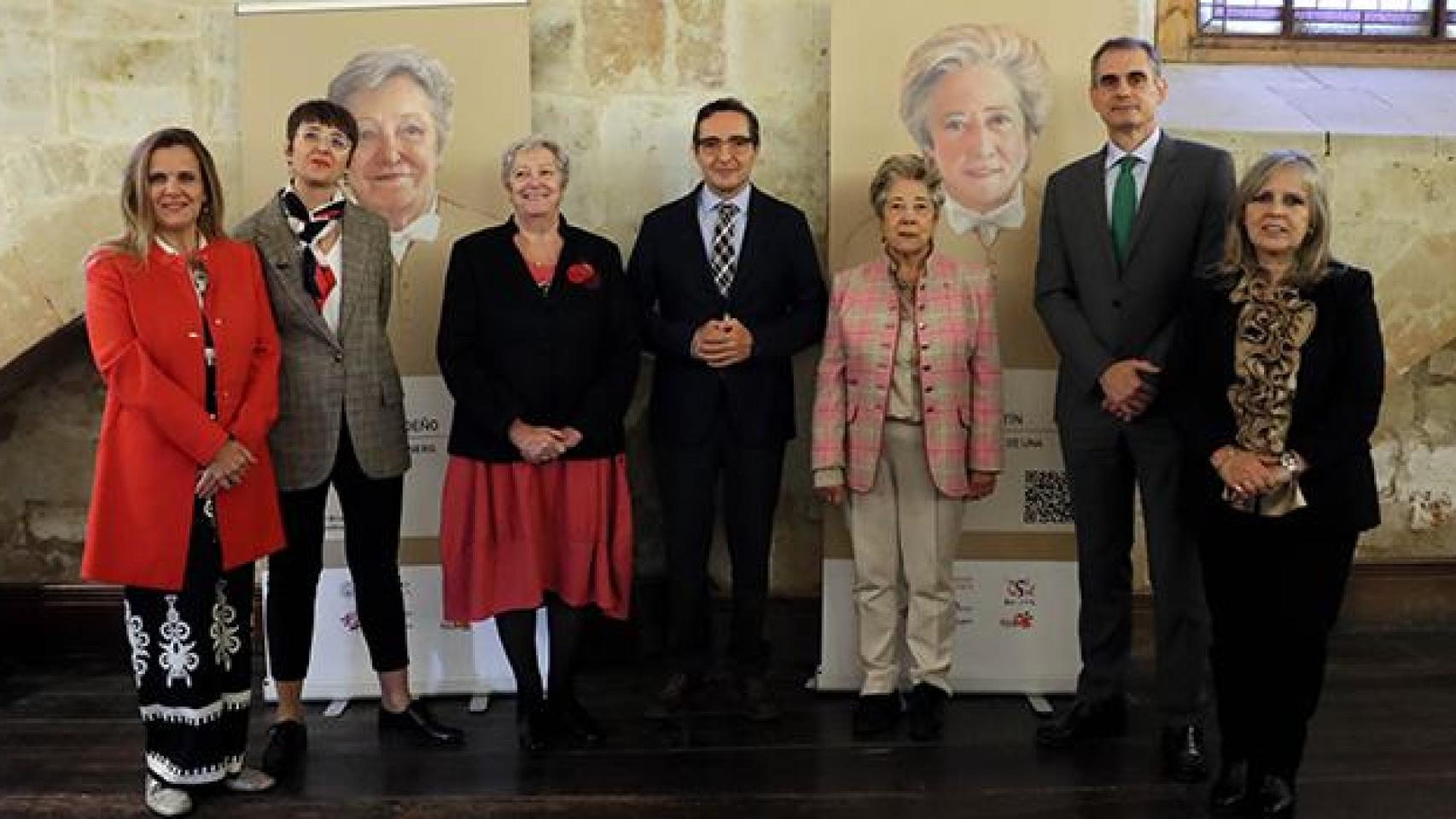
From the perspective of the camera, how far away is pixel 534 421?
352 centimetres

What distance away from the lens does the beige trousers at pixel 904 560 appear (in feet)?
12.1

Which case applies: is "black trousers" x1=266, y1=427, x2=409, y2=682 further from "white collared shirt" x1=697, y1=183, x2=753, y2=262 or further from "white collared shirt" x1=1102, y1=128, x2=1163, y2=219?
"white collared shirt" x1=1102, y1=128, x2=1163, y2=219

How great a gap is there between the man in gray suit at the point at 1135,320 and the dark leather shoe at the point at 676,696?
47.6 inches

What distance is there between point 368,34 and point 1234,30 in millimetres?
3003

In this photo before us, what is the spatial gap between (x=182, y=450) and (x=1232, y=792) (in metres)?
2.61

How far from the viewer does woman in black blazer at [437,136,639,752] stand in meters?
3.50

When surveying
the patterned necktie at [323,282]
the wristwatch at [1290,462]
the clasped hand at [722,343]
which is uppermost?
the patterned necktie at [323,282]

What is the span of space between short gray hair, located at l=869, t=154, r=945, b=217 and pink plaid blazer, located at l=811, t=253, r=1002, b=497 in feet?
0.63

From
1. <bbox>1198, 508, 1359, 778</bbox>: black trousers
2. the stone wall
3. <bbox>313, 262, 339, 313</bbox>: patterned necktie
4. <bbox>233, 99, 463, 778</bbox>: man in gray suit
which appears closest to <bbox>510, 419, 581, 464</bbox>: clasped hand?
<bbox>233, 99, 463, 778</bbox>: man in gray suit

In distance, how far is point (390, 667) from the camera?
3686mm

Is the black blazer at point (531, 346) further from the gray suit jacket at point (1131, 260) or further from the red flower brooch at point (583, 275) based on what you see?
the gray suit jacket at point (1131, 260)

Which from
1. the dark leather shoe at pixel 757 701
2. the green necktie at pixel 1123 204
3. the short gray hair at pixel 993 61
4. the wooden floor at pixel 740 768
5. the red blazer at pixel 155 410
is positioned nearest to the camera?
the red blazer at pixel 155 410

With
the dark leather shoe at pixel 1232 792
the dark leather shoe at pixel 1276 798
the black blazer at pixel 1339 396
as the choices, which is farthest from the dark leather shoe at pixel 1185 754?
the black blazer at pixel 1339 396

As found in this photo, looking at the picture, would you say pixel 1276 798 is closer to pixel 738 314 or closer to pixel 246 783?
pixel 738 314
